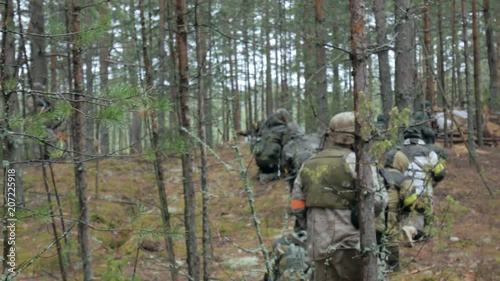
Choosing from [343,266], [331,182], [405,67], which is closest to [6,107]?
[331,182]

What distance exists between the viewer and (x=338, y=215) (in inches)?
164

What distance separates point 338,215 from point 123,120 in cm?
206

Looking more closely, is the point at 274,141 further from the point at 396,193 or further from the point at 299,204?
the point at 299,204

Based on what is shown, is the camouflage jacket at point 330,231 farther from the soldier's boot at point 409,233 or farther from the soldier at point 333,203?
the soldier's boot at point 409,233

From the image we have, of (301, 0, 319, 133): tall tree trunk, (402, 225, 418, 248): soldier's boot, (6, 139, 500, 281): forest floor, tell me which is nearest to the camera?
(301, 0, 319, 133): tall tree trunk

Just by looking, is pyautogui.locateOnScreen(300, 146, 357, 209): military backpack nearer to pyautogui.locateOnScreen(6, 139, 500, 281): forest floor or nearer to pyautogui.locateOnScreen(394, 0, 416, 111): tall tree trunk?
pyautogui.locateOnScreen(6, 139, 500, 281): forest floor

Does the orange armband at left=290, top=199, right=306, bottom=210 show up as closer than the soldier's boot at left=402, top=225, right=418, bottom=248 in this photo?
Yes

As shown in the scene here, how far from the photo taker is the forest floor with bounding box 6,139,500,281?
5.40 metres

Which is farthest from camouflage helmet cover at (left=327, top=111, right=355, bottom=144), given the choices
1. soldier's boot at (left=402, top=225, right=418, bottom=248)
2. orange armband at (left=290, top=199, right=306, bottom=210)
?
soldier's boot at (left=402, top=225, right=418, bottom=248)

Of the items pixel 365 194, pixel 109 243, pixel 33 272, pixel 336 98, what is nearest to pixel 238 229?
pixel 109 243

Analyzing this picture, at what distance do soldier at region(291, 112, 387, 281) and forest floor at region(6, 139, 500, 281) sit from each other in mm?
282

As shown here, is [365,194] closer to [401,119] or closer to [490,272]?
[401,119]

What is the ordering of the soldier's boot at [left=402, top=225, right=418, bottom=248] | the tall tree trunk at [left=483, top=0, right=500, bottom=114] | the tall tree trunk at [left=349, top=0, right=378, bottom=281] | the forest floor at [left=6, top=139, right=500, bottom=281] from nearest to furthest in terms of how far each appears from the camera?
the tall tree trunk at [left=349, top=0, right=378, bottom=281], the forest floor at [left=6, top=139, right=500, bottom=281], the soldier's boot at [left=402, top=225, right=418, bottom=248], the tall tree trunk at [left=483, top=0, right=500, bottom=114]

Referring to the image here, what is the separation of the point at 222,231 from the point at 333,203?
20.4 ft
